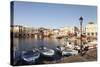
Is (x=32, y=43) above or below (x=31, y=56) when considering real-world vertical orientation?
above

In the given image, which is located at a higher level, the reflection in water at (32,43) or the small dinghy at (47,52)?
the reflection in water at (32,43)

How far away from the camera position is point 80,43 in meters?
3.38

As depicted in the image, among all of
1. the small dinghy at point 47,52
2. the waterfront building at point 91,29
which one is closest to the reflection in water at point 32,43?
the small dinghy at point 47,52

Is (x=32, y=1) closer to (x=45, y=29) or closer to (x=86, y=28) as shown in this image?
(x=45, y=29)

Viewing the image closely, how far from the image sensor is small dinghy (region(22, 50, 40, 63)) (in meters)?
3.03

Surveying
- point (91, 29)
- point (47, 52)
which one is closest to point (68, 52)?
point (47, 52)

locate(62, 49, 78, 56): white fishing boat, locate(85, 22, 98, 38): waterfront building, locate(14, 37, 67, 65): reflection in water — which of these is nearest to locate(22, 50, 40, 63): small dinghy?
locate(14, 37, 67, 65): reflection in water

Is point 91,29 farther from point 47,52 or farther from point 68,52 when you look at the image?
point 47,52

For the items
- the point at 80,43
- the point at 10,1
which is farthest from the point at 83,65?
the point at 10,1

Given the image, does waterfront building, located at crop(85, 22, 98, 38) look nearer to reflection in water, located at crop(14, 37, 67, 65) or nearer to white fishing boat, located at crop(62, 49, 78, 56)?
white fishing boat, located at crop(62, 49, 78, 56)

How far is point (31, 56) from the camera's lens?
3.07 meters

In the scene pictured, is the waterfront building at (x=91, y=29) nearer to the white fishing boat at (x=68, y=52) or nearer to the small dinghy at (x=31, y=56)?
the white fishing boat at (x=68, y=52)

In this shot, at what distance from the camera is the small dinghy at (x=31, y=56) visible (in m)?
3.03
